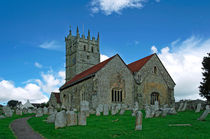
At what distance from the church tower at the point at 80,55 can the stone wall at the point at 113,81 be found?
1071 inches

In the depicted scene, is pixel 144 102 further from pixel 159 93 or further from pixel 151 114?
pixel 151 114

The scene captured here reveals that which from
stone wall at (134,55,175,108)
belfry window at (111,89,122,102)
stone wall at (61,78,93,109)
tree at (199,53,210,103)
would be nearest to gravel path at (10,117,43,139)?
stone wall at (61,78,93,109)

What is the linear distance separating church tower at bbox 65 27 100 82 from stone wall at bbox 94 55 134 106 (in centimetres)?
2721

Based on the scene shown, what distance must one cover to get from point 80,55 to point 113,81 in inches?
1171

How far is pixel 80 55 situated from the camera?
5788 cm

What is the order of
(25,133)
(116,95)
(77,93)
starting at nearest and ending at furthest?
1. (25,133)
2. (116,95)
3. (77,93)

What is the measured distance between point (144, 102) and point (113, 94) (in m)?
4.66

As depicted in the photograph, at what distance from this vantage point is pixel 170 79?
34.1 metres

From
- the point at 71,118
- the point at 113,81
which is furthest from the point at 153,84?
the point at 71,118

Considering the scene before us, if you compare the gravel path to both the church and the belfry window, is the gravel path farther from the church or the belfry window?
the belfry window

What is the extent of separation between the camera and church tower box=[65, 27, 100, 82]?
188 feet

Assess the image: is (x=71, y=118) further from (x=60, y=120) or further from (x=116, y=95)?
(x=116, y=95)

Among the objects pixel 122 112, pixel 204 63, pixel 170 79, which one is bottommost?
pixel 122 112

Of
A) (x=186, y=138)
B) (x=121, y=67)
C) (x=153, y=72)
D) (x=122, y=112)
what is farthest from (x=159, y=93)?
(x=186, y=138)
